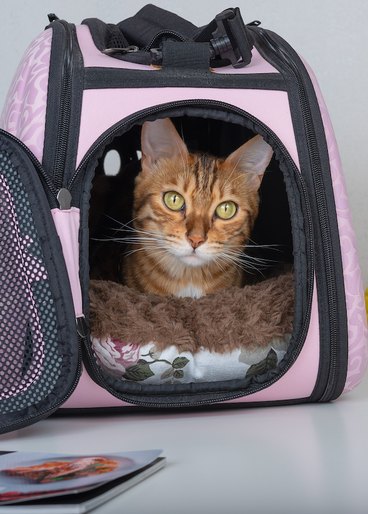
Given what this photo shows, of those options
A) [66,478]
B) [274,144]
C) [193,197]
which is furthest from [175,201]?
[66,478]

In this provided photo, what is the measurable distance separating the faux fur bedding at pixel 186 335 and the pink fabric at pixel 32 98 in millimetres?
303

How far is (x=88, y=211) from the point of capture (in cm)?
154

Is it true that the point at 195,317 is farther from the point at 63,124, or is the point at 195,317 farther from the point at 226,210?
the point at 63,124

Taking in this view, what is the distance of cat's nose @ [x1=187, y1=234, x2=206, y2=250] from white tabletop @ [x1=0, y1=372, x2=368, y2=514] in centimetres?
32

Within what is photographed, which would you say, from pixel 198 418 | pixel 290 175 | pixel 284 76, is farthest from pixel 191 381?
pixel 284 76

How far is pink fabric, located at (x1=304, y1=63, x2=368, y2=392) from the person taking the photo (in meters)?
1.56

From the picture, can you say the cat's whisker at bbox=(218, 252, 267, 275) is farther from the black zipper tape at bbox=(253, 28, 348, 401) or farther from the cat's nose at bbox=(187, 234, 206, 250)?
the black zipper tape at bbox=(253, 28, 348, 401)

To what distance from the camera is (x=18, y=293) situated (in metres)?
1.38

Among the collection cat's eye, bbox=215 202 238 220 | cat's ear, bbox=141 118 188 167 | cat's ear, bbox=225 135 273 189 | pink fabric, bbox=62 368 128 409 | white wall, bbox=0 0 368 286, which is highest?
white wall, bbox=0 0 368 286

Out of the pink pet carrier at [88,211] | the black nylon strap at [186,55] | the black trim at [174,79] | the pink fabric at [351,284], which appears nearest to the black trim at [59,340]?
the pink pet carrier at [88,211]

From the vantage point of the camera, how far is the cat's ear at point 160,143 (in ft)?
5.65

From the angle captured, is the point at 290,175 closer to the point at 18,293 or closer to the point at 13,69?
the point at 18,293

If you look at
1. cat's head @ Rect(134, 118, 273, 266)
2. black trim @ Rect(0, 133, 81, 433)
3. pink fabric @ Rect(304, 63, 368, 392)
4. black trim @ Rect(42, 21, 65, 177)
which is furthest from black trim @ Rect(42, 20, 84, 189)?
pink fabric @ Rect(304, 63, 368, 392)

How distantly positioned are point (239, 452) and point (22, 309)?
400mm
